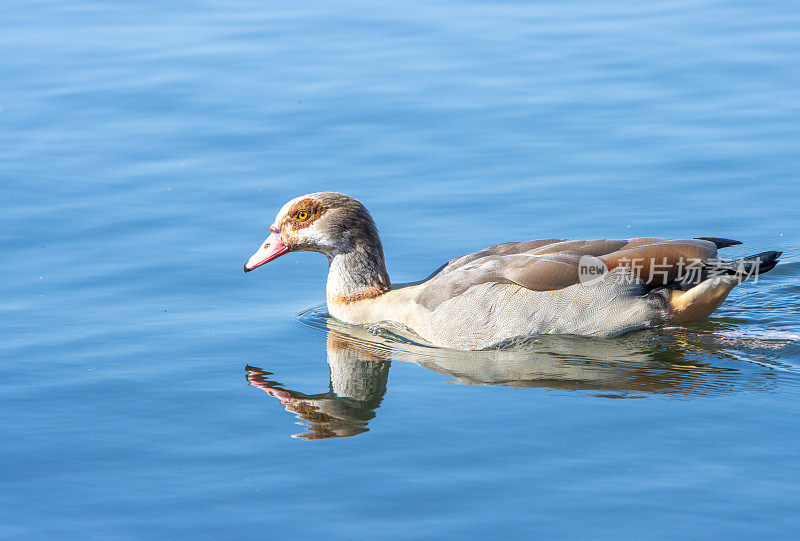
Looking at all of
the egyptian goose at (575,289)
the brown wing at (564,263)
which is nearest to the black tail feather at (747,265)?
the egyptian goose at (575,289)

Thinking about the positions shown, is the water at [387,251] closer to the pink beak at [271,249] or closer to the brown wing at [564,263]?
the pink beak at [271,249]

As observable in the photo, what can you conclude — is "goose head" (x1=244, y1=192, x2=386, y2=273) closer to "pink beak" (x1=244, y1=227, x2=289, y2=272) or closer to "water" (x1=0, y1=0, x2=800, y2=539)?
"pink beak" (x1=244, y1=227, x2=289, y2=272)

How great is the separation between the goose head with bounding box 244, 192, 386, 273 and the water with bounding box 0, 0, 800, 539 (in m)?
0.51

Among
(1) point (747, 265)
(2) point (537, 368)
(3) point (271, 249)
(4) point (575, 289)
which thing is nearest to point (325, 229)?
(3) point (271, 249)

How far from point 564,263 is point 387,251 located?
2400 millimetres

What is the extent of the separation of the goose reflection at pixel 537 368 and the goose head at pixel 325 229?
793 mm

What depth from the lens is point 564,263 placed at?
8.81 m

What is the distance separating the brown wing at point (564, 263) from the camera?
8805 millimetres

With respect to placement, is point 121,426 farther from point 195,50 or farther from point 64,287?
point 195,50

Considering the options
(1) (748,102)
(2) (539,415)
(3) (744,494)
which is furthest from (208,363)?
(1) (748,102)

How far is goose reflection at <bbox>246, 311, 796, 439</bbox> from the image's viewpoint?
25.3 feet

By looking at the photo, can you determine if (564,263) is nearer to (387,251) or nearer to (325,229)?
(325,229)

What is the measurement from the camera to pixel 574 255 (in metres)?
8.88

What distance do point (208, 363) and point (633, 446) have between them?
11.3ft
